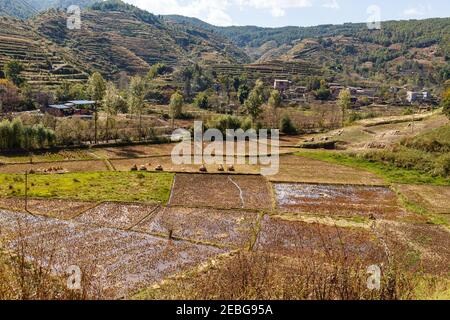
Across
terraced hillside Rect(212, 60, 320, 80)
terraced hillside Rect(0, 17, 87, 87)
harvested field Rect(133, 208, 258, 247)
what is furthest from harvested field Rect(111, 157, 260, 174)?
terraced hillside Rect(212, 60, 320, 80)

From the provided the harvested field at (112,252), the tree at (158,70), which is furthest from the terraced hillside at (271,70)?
the harvested field at (112,252)

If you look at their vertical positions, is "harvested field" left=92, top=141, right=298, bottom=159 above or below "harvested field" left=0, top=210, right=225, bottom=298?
above

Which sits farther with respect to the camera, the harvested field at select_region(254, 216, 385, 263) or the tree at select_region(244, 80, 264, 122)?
the tree at select_region(244, 80, 264, 122)

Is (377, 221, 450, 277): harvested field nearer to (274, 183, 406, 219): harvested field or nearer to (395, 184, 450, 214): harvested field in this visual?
(274, 183, 406, 219): harvested field

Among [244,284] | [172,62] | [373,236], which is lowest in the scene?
[373,236]

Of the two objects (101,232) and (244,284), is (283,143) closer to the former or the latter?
(101,232)

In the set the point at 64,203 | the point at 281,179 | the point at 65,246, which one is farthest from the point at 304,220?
the point at 64,203

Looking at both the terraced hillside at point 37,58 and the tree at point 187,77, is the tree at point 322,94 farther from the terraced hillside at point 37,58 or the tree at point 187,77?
the terraced hillside at point 37,58
